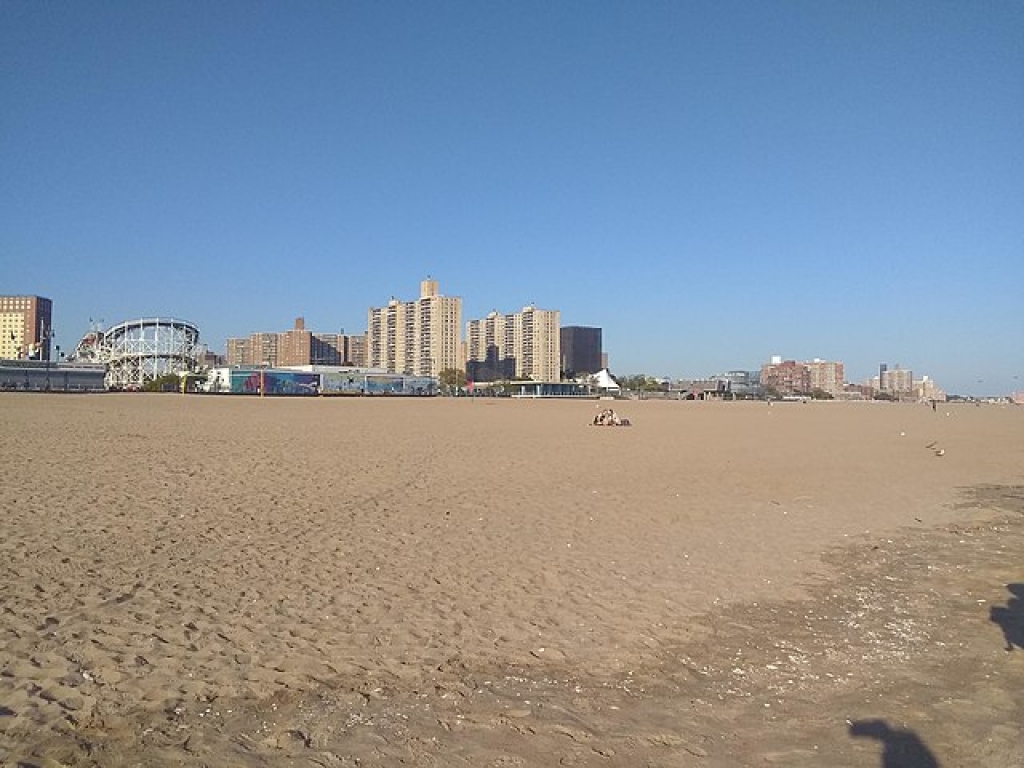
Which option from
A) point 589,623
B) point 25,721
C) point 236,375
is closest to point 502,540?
point 589,623

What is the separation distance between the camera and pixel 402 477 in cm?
A: 1603

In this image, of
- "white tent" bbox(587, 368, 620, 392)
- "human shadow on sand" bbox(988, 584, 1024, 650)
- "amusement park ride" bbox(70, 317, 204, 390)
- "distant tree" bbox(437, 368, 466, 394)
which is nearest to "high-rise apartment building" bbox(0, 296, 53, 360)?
"amusement park ride" bbox(70, 317, 204, 390)

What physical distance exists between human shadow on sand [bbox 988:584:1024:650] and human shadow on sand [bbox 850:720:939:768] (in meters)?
2.55

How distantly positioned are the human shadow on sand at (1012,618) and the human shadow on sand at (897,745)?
8.35ft

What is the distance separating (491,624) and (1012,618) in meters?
5.24

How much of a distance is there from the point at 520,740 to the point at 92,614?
4.09 m

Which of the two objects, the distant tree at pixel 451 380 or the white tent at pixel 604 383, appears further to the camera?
the white tent at pixel 604 383

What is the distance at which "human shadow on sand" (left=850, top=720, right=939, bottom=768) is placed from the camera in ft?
14.9

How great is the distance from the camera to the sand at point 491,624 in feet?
15.3

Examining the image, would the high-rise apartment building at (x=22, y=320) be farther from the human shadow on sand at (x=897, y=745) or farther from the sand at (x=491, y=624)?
the human shadow on sand at (x=897, y=745)

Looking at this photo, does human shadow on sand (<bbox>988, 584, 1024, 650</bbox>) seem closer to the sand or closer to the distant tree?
the sand

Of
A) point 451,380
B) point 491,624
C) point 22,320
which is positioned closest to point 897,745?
point 491,624

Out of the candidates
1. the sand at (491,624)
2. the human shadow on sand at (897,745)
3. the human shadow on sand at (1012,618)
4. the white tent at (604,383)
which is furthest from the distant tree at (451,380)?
the human shadow on sand at (897,745)

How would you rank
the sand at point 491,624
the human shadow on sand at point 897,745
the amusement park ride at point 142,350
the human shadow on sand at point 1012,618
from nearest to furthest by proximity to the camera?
1. the human shadow on sand at point 897,745
2. the sand at point 491,624
3. the human shadow on sand at point 1012,618
4. the amusement park ride at point 142,350
